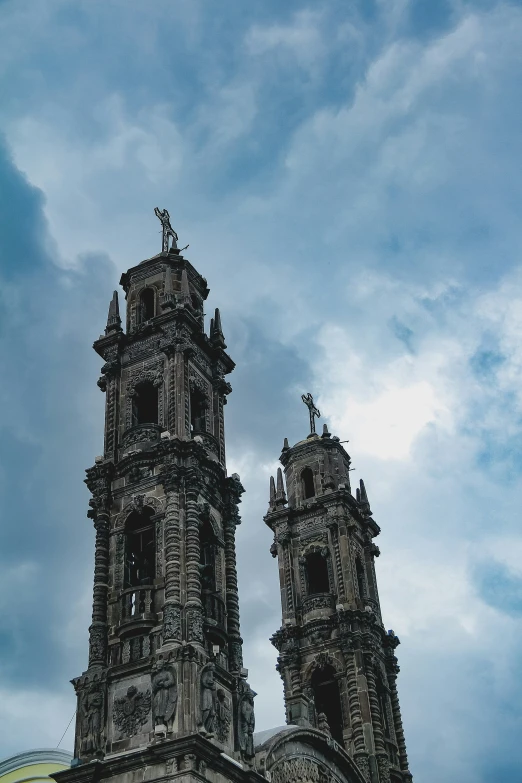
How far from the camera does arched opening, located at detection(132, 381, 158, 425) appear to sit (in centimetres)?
4278

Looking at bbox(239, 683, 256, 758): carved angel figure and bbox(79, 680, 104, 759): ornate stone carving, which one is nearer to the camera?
bbox(79, 680, 104, 759): ornate stone carving

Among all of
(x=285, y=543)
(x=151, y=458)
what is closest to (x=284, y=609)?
(x=285, y=543)

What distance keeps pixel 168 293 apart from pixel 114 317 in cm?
268

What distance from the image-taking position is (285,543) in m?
54.4

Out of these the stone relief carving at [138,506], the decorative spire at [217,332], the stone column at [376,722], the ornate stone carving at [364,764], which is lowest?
the ornate stone carving at [364,764]

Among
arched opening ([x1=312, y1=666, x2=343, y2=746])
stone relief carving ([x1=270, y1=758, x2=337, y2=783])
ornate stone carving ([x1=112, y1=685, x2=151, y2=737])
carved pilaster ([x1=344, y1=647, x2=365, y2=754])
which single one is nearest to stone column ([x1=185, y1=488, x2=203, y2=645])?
ornate stone carving ([x1=112, y1=685, x2=151, y2=737])

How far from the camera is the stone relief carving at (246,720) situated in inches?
1374

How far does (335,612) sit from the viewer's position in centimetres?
5125

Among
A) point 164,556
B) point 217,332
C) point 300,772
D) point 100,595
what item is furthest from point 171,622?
point 217,332

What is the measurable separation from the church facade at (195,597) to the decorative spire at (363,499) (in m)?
0.31

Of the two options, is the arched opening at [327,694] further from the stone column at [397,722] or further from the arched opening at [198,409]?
the arched opening at [198,409]

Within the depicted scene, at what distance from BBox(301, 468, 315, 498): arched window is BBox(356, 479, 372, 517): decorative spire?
2.75 meters

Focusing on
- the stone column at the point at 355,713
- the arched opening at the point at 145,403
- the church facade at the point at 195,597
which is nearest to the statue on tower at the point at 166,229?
the church facade at the point at 195,597

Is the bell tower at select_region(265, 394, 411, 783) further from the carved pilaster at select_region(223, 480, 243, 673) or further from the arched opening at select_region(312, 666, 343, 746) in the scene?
the carved pilaster at select_region(223, 480, 243, 673)
